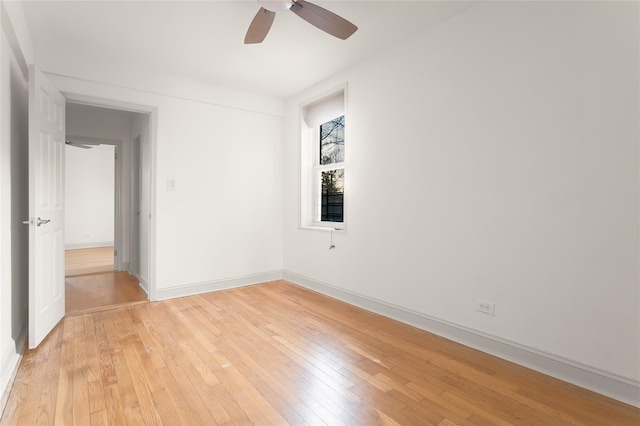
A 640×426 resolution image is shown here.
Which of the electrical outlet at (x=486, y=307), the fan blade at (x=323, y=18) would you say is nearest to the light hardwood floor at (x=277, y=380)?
the electrical outlet at (x=486, y=307)

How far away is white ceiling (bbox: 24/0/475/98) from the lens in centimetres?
243

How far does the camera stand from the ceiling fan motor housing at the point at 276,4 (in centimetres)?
203

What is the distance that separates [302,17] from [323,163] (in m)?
2.18

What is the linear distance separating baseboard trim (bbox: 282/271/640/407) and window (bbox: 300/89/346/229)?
1.22 metres

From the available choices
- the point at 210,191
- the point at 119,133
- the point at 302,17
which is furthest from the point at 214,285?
the point at 302,17

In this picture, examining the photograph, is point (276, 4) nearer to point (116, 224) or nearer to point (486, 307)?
point (486, 307)

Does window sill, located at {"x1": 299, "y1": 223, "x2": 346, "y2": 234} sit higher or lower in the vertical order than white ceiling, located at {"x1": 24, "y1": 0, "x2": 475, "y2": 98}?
lower

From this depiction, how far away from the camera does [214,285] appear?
13.1ft

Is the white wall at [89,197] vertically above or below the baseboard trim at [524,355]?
above

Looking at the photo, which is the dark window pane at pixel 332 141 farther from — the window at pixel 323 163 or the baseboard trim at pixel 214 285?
the baseboard trim at pixel 214 285

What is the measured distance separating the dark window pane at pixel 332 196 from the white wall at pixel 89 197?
6.40 m

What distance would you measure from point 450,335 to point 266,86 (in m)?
3.43

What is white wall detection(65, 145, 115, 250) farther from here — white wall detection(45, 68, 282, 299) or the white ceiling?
the white ceiling

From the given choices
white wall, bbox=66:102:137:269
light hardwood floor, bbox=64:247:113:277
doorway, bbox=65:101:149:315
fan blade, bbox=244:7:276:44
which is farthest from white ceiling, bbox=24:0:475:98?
light hardwood floor, bbox=64:247:113:277
